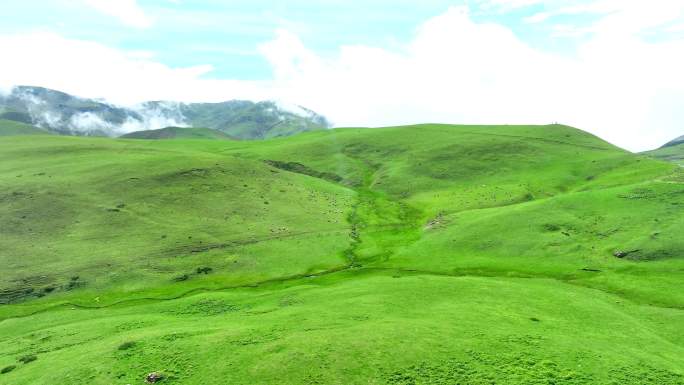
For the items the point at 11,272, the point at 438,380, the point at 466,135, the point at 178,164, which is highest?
the point at 466,135

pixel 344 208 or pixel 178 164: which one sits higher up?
pixel 178 164

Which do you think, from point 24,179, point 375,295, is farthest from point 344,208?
point 24,179

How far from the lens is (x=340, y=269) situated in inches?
2923

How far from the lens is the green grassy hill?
36.8 metres

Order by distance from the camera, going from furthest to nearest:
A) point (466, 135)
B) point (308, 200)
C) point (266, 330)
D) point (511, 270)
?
point (466, 135) < point (308, 200) < point (511, 270) < point (266, 330)

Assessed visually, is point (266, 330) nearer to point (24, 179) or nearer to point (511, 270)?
point (511, 270)

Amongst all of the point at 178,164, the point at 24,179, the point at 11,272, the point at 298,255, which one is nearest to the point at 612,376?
the point at 298,255

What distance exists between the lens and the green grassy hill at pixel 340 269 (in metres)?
36.8

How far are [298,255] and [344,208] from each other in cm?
3330

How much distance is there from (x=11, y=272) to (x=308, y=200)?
61038mm

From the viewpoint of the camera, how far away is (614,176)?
397 ft

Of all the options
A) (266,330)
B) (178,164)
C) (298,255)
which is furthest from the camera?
(178,164)

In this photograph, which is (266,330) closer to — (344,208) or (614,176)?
(344,208)

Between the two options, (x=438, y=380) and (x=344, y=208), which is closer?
(x=438, y=380)
